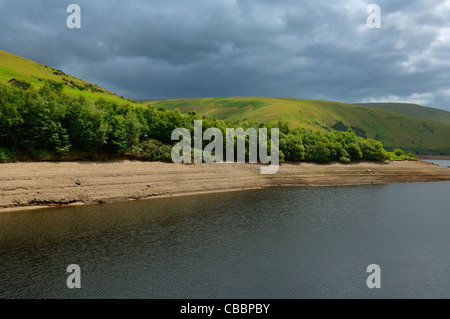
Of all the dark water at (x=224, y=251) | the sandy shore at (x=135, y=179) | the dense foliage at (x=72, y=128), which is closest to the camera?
the dark water at (x=224, y=251)

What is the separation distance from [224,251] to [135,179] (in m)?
27.2

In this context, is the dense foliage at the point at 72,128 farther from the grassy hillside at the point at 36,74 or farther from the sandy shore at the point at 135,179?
the grassy hillside at the point at 36,74

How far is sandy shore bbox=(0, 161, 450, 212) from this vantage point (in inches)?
1427

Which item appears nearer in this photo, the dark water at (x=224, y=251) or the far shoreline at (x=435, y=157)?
the dark water at (x=224, y=251)

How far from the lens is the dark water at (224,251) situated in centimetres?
1633

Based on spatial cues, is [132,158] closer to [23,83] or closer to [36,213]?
[36,213]

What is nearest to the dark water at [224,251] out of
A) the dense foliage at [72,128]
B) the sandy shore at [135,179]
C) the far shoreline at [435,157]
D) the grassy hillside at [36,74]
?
the sandy shore at [135,179]

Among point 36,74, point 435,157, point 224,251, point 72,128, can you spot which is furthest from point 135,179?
point 435,157

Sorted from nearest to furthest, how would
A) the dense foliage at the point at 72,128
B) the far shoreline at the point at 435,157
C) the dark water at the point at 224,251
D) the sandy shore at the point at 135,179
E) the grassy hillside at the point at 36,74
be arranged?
the dark water at the point at 224,251
the sandy shore at the point at 135,179
the dense foliage at the point at 72,128
the grassy hillside at the point at 36,74
the far shoreline at the point at 435,157

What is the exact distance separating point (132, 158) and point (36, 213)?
63.7ft

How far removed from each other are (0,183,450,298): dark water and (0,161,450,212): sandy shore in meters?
3.13

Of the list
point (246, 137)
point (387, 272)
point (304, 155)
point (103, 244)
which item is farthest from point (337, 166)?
point (103, 244)

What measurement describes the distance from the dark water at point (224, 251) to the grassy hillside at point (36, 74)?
2104 inches

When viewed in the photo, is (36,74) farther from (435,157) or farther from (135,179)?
(435,157)
